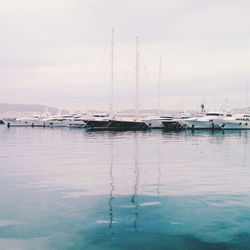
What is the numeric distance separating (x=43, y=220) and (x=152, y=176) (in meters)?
8.28

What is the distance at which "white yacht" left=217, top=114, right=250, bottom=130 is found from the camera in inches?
3617

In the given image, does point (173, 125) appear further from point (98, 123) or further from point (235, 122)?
point (98, 123)

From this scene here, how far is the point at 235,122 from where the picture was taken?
9294 cm

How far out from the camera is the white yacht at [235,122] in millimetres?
91875

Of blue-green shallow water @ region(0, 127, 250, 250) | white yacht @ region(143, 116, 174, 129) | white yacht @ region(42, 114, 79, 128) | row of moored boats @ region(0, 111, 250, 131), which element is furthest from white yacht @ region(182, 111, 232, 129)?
blue-green shallow water @ region(0, 127, 250, 250)

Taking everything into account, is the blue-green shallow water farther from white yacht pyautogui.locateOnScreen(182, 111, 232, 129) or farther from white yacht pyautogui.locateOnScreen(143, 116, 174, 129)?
white yacht pyautogui.locateOnScreen(143, 116, 174, 129)

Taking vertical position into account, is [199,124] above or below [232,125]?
above

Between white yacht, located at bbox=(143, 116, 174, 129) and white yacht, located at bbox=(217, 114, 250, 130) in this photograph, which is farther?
white yacht, located at bbox=(143, 116, 174, 129)

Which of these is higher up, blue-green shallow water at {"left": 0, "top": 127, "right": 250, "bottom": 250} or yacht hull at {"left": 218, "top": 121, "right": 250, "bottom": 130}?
yacht hull at {"left": 218, "top": 121, "right": 250, "bottom": 130}

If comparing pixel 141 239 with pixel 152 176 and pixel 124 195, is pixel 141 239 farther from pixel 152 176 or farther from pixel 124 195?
pixel 152 176

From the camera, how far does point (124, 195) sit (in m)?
13.1

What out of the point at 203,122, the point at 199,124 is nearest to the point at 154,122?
the point at 199,124

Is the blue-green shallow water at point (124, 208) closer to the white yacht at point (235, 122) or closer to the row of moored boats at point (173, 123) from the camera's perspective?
the row of moored boats at point (173, 123)

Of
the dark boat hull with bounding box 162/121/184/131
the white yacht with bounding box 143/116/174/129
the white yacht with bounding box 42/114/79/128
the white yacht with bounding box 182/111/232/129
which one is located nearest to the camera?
the white yacht with bounding box 182/111/232/129
